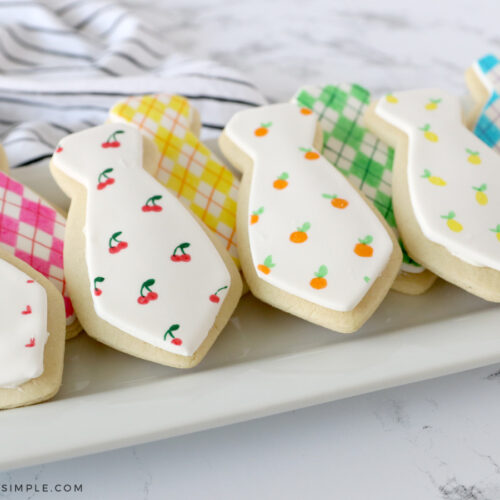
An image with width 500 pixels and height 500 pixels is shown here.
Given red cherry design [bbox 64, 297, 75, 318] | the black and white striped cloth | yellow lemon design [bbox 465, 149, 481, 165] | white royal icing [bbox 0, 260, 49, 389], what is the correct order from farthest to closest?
the black and white striped cloth
yellow lemon design [bbox 465, 149, 481, 165]
red cherry design [bbox 64, 297, 75, 318]
white royal icing [bbox 0, 260, 49, 389]

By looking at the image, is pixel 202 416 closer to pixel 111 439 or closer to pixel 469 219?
pixel 111 439

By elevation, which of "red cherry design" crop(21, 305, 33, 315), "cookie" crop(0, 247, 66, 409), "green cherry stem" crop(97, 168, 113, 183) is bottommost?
"cookie" crop(0, 247, 66, 409)

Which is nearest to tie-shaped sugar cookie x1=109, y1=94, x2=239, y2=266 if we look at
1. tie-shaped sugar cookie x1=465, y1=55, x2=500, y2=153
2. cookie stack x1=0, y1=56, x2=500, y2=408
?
cookie stack x1=0, y1=56, x2=500, y2=408

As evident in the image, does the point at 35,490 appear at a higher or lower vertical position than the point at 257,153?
lower

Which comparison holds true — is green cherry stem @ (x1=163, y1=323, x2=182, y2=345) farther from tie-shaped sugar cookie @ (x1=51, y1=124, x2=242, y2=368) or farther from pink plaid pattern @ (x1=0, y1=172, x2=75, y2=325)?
pink plaid pattern @ (x1=0, y1=172, x2=75, y2=325)

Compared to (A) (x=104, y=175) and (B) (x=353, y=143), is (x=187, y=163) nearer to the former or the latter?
(A) (x=104, y=175)

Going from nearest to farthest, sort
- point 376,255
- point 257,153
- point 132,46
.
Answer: point 376,255 → point 257,153 → point 132,46

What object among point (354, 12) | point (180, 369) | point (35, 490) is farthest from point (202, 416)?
point (354, 12)
